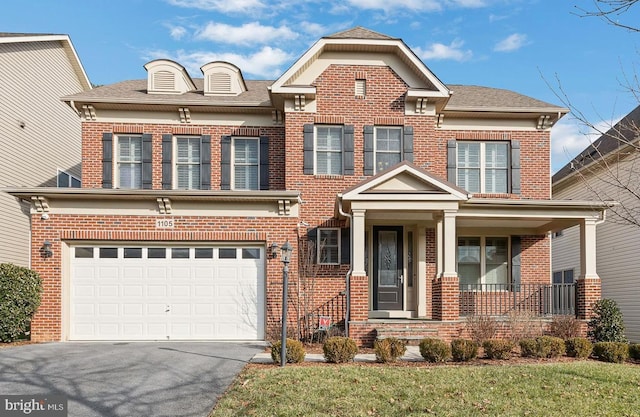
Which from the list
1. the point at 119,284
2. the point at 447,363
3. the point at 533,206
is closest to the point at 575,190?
the point at 533,206

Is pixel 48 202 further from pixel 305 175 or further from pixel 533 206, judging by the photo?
pixel 533 206

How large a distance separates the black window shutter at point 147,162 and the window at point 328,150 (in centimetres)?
482

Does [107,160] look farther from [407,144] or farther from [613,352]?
[613,352]

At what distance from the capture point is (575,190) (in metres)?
21.1

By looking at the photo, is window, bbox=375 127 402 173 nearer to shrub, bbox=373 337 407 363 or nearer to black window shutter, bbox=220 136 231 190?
black window shutter, bbox=220 136 231 190

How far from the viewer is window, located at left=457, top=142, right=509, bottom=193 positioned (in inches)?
648

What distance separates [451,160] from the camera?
1633 centimetres

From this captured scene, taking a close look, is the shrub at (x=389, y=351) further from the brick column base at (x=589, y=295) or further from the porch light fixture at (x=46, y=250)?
the porch light fixture at (x=46, y=250)

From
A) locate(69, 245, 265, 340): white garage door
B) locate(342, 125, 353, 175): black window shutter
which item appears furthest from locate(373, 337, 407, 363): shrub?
locate(342, 125, 353, 175): black window shutter

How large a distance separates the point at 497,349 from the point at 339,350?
316cm

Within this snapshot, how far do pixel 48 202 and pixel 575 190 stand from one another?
17.9 meters

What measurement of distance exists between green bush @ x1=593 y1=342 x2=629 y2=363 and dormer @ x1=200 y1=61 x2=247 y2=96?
11761 mm

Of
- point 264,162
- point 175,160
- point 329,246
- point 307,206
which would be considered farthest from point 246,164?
point 329,246

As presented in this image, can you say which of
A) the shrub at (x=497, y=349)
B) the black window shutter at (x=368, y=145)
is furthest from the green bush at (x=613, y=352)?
the black window shutter at (x=368, y=145)
